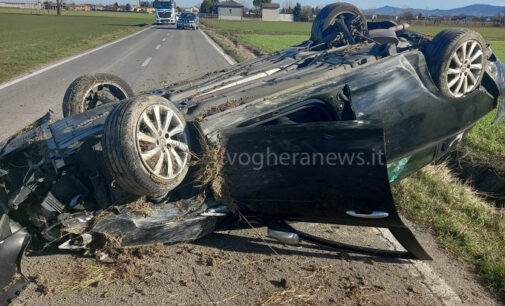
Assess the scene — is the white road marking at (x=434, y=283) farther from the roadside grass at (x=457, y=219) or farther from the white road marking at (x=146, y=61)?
the white road marking at (x=146, y=61)

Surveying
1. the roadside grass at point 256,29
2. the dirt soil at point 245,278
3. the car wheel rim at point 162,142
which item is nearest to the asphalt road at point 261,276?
the dirt soil at point 245,278

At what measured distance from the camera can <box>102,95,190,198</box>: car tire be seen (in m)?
2.87

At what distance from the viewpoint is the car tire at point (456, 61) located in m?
4.08

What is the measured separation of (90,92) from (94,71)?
8.25m

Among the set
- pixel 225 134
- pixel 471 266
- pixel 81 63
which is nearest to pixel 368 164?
pixel 225 134

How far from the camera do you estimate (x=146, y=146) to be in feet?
10.1

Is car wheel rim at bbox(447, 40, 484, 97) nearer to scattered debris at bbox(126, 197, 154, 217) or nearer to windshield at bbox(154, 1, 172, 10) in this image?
scattered debris at bbox(126, 197, 154, 217)

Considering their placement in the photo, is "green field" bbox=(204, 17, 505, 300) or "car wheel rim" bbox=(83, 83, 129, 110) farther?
"car wheel rim" bbox=(83, 83, 129, 110)

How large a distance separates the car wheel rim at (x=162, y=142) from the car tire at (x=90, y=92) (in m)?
1.98

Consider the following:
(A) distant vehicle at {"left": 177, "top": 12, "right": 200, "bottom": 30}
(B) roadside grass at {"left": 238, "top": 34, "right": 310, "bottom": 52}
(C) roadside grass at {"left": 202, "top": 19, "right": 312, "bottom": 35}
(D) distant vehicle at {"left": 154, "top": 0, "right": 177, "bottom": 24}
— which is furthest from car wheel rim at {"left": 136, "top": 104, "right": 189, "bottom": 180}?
(D) distant vehicle at {"left": 154, "top": 0, "right": 177, "bottom": 24}

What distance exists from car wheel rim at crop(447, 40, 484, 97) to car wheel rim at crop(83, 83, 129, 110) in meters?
3.79

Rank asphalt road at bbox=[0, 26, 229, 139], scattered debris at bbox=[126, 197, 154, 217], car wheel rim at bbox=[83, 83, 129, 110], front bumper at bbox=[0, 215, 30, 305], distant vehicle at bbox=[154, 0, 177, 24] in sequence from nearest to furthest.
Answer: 1. front bumper at bbox=[0, 215, 30, 305]
2. scattered debris at bbox=[126, 197, 154, 217]
3. car wheel rim at bbox=[83, 83, 129, 110]
4. asphalt road at bbox=[0, 26, 229, 139]
5. distant vehicle at bbox=[154, 0, 177, 24]

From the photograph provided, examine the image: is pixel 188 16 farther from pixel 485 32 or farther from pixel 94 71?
pixel 485 32

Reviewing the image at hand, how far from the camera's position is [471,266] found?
3312 mm
